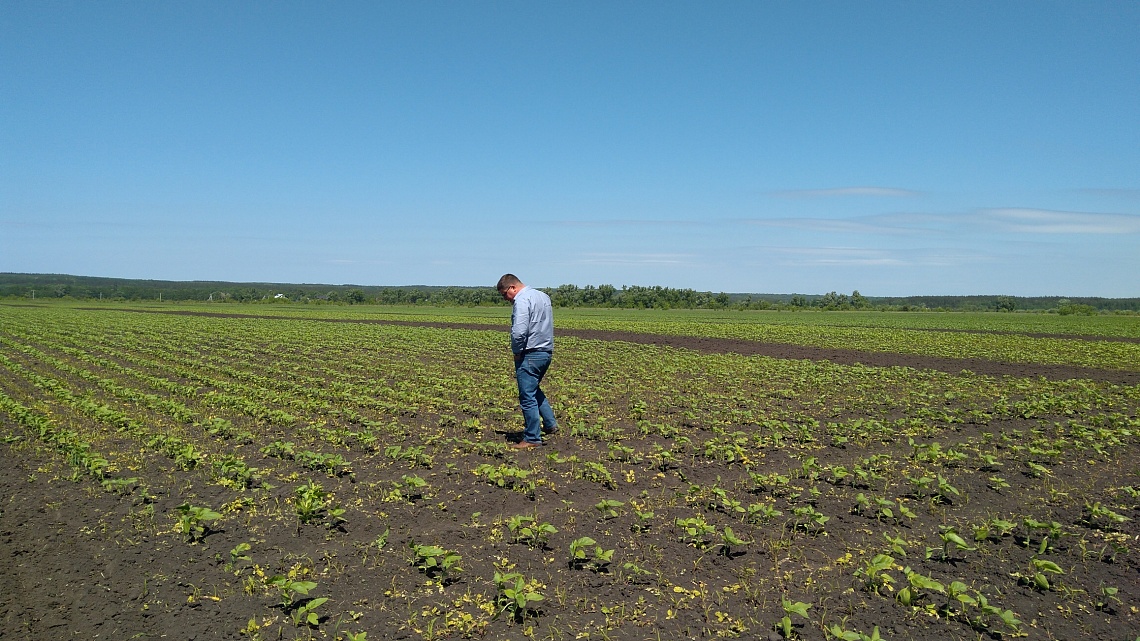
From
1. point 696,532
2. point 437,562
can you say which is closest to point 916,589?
point 696,532

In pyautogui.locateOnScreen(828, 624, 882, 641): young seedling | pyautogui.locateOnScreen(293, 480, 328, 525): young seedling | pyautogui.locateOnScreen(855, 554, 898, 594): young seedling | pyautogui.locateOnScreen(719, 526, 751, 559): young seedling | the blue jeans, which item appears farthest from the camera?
the blue jeans

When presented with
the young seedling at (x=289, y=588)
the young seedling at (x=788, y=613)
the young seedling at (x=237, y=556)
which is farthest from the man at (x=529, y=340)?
the young seedling at (x=788, y=613)

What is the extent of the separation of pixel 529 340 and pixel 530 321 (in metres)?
0.25

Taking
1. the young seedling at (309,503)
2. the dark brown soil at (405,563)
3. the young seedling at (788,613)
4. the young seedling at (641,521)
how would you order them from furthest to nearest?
the young seedling at (309,503) < the young seedling at (641,521) < the dark brown soil at (405,563) < the young seedling at (788,613)

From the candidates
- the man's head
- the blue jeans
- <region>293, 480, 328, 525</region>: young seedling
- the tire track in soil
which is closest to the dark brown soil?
<region>293, 480, 328, 525</region>: young seedling

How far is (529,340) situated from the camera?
977 centimetres

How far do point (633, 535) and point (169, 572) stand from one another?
3.78 m

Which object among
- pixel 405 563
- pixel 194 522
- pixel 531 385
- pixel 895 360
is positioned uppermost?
pixel 531 385

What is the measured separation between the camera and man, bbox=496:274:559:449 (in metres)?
9.73

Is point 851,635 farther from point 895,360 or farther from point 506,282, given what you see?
point 895,360

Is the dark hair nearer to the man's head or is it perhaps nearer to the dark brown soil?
the man's head

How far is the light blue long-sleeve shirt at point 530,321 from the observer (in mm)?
9680

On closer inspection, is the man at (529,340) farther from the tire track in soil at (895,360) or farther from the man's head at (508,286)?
the tire track in soil at (895,360)

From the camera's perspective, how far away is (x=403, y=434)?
1086 cm
